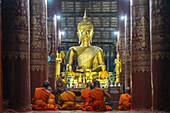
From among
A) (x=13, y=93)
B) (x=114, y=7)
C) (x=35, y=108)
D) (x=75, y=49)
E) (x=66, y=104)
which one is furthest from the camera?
(x=114, y=7)

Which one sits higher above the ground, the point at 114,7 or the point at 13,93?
the point at 114,7

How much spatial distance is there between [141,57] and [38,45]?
3.79 meters

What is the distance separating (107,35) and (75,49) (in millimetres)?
5364

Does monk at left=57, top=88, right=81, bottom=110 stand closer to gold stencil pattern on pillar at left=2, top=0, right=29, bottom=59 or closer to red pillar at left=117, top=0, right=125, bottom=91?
gold stencil pattern on pillar at left=2, top=0, right=29, bottom=59

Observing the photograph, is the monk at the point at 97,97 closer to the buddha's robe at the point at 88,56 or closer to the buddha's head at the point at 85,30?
the buddha's robe at the point at 88,56

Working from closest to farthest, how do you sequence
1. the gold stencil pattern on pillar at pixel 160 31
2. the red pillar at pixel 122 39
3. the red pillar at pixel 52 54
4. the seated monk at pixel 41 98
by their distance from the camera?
the gold stencil pattern on pillar at pixel 160 31 → the seated monk at pixel 41 98 → the red pillar at pixel 52 54 → the red pillar at pixel 122 39

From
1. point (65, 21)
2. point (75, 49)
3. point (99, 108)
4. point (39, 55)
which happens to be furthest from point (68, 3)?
point (99, 108)

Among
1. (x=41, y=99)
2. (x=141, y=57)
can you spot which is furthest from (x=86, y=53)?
(x=41, y=99)

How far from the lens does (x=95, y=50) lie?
2562 centimetres

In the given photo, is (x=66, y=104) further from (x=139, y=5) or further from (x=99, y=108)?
Result: (x=139, y=5)

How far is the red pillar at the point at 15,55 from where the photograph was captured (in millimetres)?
11047

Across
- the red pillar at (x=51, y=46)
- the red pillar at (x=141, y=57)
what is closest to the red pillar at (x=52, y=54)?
the red pillar at (x=51, y=46)

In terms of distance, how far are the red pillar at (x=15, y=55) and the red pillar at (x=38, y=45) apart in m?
2.81

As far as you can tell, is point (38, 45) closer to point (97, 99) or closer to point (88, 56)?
point (97, 99)
